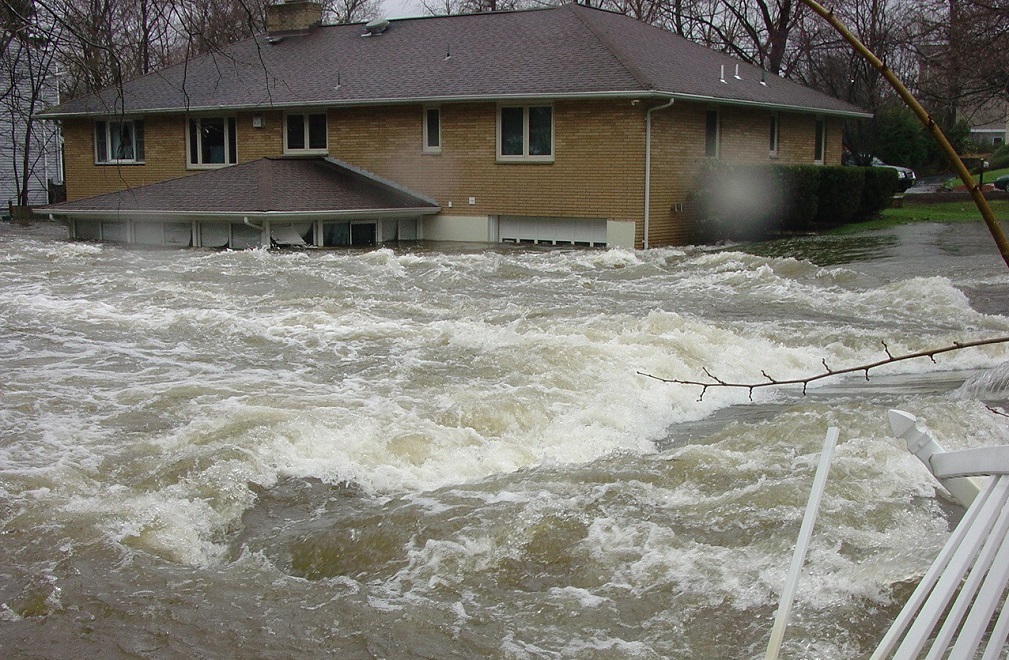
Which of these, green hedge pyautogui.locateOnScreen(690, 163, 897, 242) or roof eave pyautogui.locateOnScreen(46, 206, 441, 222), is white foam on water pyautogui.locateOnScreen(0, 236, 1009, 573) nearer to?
roof eave pyautogui.locateOnScreen(46, 206, 441, 222)

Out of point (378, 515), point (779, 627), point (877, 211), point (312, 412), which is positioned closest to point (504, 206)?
point (877, 211)

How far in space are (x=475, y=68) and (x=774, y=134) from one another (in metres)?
7.92

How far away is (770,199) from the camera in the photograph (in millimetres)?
24156

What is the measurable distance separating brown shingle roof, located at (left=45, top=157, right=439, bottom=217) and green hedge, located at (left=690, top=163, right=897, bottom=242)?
20.1ft

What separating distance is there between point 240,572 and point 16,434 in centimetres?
323

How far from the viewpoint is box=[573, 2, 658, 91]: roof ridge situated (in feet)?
70.2

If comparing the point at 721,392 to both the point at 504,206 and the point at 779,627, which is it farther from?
the point at 504,206

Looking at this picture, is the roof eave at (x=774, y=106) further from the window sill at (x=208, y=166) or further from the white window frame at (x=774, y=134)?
the window sill at (x=208, y=166)

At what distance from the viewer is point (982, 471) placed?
7.50 ft

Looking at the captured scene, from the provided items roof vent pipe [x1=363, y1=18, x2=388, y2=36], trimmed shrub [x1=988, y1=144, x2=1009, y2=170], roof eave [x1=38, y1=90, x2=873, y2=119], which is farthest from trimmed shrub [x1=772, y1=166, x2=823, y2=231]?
trimmed shrub [x1=988, y1=144, x2=1009, y2=170]

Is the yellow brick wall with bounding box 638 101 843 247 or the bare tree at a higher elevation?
the bare tree

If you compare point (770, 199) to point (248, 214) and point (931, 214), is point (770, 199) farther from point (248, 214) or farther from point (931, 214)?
point (248, 214)

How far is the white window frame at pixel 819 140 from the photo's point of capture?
29.4 meters

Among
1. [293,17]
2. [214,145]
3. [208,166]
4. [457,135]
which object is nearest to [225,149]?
[214,145]
